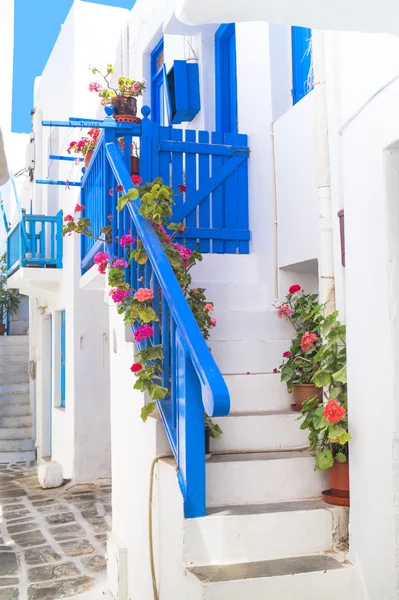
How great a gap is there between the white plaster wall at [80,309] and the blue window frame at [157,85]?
1.32m

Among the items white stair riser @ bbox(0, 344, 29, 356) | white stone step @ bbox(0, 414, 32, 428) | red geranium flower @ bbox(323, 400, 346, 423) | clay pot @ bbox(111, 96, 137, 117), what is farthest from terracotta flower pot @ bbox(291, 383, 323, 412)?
white stair riser @ bbox(0, 344, 29, 356)

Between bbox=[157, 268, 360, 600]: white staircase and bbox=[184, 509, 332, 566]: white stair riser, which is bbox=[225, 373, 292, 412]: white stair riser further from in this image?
bbox=[184, 509, 332, 566]: white stair riser

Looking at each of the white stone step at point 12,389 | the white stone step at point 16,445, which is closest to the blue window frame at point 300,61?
the white stone step at point 16,445

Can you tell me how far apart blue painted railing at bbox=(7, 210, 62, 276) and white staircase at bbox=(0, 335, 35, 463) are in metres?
3.10

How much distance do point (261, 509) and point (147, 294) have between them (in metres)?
1.44

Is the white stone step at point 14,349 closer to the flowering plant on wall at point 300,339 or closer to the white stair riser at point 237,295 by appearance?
the white stair riser at point 237,295

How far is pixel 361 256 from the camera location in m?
3.33

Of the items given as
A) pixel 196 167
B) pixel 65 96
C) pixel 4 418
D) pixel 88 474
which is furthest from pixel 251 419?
pixel 4 418

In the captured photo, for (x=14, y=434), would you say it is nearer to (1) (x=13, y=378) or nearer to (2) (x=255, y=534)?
(1) (x=13, y=378)

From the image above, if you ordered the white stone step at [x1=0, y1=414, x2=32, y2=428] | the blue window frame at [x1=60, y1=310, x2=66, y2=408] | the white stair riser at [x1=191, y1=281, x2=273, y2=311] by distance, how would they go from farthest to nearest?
the white stone step at [x1=0, y1=414, x2=32, y2=428], the blue window frame at [x1=60, y1=310, x2=66, y2=408], the white stair riser at [x1=191, y1=281, x2=273, y2=311]

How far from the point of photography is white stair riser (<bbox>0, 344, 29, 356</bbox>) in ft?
47.1

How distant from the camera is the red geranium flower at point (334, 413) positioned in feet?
11.1

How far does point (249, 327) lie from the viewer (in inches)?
204

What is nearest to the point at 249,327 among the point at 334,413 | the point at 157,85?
the point at 334,413
